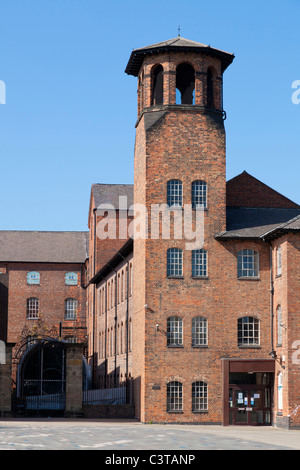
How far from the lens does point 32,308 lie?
77.9 metres

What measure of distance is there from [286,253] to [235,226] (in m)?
4.58

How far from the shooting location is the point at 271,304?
4153cm

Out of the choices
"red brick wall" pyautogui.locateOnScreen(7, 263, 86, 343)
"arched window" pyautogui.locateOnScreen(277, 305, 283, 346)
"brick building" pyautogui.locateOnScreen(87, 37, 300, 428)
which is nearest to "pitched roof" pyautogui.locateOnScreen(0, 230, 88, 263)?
"red brick wall" pyautogui.locateOnScreen(7, 263, 86, 343)

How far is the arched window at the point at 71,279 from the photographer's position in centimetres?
7919

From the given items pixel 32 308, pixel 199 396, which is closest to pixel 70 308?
pixel 32 308

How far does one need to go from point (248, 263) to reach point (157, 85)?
1113cm

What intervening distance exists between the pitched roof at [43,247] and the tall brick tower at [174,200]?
3649cm

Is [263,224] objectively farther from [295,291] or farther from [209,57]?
[209,57]

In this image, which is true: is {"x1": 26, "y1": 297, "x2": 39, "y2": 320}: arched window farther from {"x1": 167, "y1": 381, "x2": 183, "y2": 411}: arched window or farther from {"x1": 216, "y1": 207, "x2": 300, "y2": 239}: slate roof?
{"x1": 167, "y1": 381, "x2": 183, "y2": 411}: arched window

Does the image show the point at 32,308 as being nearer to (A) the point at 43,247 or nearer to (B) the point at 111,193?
(A) the point at 43,247

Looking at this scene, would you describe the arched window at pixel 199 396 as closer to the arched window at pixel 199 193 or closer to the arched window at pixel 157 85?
the arched window at pixel 199 193
